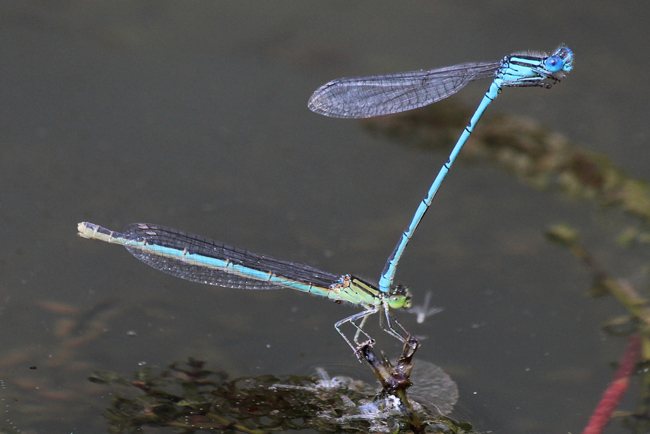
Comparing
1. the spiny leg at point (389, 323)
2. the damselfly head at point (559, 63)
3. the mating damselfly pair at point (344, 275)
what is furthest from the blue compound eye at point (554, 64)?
the spiny leg at point (389, 323)

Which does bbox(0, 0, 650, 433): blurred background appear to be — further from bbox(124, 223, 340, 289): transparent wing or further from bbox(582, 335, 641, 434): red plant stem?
bbox(124, 223, 340, 289): transparent wing

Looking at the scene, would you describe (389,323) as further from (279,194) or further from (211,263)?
(279,194)

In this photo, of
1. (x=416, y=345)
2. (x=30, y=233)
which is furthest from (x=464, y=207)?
(x=30, y=233)

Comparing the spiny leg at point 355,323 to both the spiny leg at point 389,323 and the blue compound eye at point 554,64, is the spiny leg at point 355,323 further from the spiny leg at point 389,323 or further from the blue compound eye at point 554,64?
the blue compound eye at point 554,64

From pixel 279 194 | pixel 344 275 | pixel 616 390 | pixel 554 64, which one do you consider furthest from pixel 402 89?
pixel 616 390

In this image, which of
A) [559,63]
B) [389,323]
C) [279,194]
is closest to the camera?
[559,63]

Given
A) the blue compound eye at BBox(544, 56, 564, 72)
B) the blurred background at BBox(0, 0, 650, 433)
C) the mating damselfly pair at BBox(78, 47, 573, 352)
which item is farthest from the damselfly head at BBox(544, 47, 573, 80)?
the blurred background at BBox(0, 0, 650, 433)
